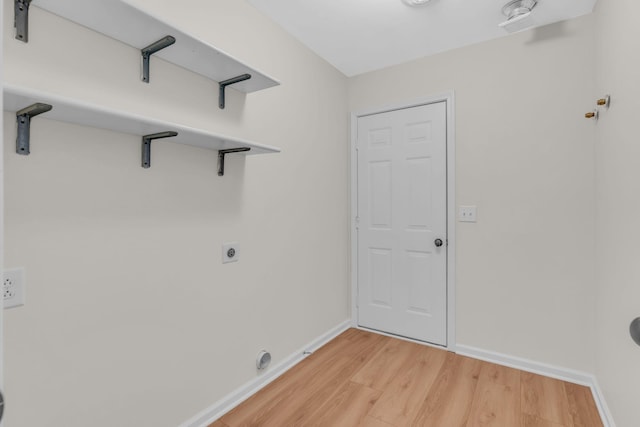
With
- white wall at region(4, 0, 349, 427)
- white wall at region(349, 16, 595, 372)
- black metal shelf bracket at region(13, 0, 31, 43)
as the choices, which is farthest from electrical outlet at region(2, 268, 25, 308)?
white wall at region(349, 16, 595, 372)

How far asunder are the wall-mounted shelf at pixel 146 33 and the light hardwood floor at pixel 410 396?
1.89 metres

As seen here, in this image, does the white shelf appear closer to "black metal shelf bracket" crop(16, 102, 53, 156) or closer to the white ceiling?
"black metal shelf bracket" crop(16, 102, 53, 156)

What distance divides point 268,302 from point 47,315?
1215 millimetres

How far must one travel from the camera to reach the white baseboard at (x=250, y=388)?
1798mm

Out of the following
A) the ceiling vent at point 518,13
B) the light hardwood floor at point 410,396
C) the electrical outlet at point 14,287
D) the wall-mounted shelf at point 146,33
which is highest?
the ceiling vent at point 518,13

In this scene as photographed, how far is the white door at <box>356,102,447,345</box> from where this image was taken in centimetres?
270

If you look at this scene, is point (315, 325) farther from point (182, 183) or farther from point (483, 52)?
point (483, 52)

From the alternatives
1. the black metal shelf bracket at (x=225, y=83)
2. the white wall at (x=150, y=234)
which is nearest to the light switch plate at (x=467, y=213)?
the white wall at (x=150, y=234)

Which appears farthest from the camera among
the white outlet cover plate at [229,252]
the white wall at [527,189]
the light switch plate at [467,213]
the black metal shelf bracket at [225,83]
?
the light switch plate at [467,213]

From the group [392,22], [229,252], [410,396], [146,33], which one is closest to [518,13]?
[392,22]

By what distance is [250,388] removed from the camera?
2.07 metres

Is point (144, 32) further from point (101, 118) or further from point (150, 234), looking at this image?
point (150, 234)

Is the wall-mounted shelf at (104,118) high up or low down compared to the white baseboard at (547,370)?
up

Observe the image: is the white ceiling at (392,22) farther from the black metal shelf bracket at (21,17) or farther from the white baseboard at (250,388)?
the white baseboard at (250,388)
